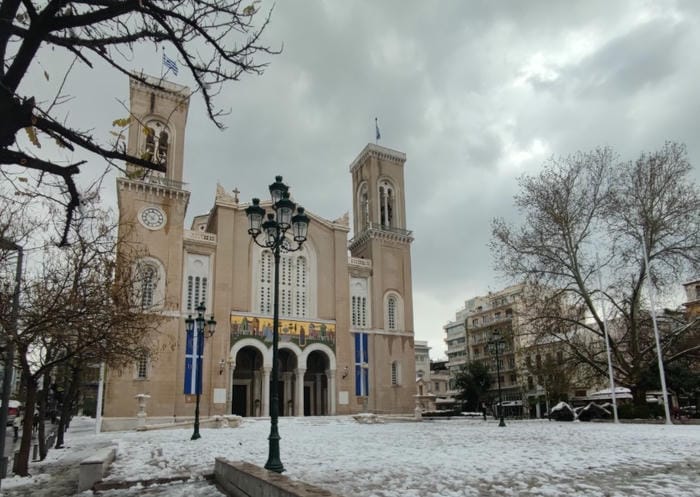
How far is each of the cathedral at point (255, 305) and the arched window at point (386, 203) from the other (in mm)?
120

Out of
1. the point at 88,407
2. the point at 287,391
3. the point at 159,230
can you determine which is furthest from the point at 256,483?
the point at 88,407

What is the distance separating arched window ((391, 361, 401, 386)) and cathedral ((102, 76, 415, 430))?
0.09m

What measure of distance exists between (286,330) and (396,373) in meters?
9.58

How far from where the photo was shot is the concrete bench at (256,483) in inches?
202

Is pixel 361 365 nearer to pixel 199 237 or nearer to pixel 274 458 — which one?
pixel 199 237

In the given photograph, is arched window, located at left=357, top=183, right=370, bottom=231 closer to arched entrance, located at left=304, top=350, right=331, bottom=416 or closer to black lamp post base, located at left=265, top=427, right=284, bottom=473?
arched entrance, located at left=304, top=350, right=331, bottom=416

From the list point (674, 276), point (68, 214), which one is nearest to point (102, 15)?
point (68, 214)

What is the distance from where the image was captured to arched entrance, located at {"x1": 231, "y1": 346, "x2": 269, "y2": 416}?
37375mm

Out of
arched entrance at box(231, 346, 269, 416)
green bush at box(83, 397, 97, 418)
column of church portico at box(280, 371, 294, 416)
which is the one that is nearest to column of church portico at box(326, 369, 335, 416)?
column of church portico at box(280, 371, 294, 416)

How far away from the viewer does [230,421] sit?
2650 cm

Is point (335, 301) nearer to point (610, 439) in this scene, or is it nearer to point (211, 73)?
point (610, 439)

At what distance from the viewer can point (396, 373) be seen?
40969mm

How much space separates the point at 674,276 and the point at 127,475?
2461cm

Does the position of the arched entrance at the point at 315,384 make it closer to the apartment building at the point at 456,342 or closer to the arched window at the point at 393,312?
the arched window at the point at 393,312
